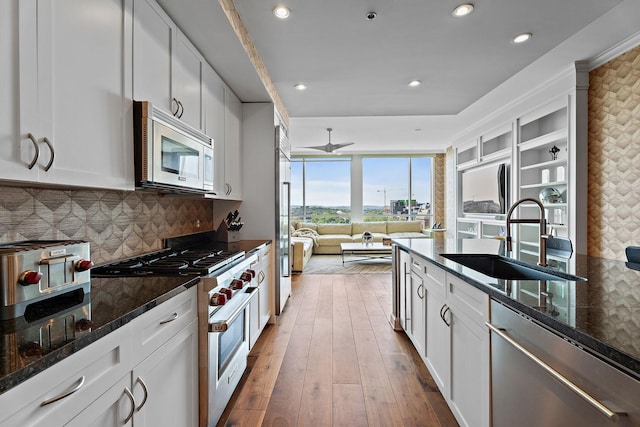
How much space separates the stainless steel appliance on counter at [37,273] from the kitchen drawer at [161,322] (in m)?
0.27

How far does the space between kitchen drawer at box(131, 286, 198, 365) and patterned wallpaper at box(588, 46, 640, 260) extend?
383 cm

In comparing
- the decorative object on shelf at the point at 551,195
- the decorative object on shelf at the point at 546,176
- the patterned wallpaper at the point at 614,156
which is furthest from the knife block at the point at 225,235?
the decorative object on shelf at the point at 546,176

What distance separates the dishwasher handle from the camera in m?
0.69

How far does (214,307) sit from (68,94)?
1.07 meters

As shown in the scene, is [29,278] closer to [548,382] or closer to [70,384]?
[70,384]

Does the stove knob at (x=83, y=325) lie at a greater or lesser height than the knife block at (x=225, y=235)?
lesser

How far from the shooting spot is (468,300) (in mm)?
1441

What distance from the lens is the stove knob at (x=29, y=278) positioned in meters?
0.91

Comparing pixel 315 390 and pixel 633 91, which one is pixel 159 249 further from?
pixel 633 91

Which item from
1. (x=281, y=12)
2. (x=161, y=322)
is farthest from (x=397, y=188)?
(x=161, y=322)

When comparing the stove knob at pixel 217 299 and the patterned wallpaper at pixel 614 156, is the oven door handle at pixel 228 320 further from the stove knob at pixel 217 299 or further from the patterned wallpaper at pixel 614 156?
the patterned wallpaper at pixel 614 156

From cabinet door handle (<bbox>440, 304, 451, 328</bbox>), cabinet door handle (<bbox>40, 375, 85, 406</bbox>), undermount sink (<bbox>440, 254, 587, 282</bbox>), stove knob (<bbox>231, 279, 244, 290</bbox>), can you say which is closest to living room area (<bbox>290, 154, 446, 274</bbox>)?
undermount sink (<bbox>440, 254, 587, 282</bbox>)

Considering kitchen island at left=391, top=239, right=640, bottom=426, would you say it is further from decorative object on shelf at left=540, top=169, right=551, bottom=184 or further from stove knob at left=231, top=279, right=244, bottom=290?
decorative object on shelf at left=540, top=169, right=551, bottom=184

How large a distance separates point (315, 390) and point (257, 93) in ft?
8.36
